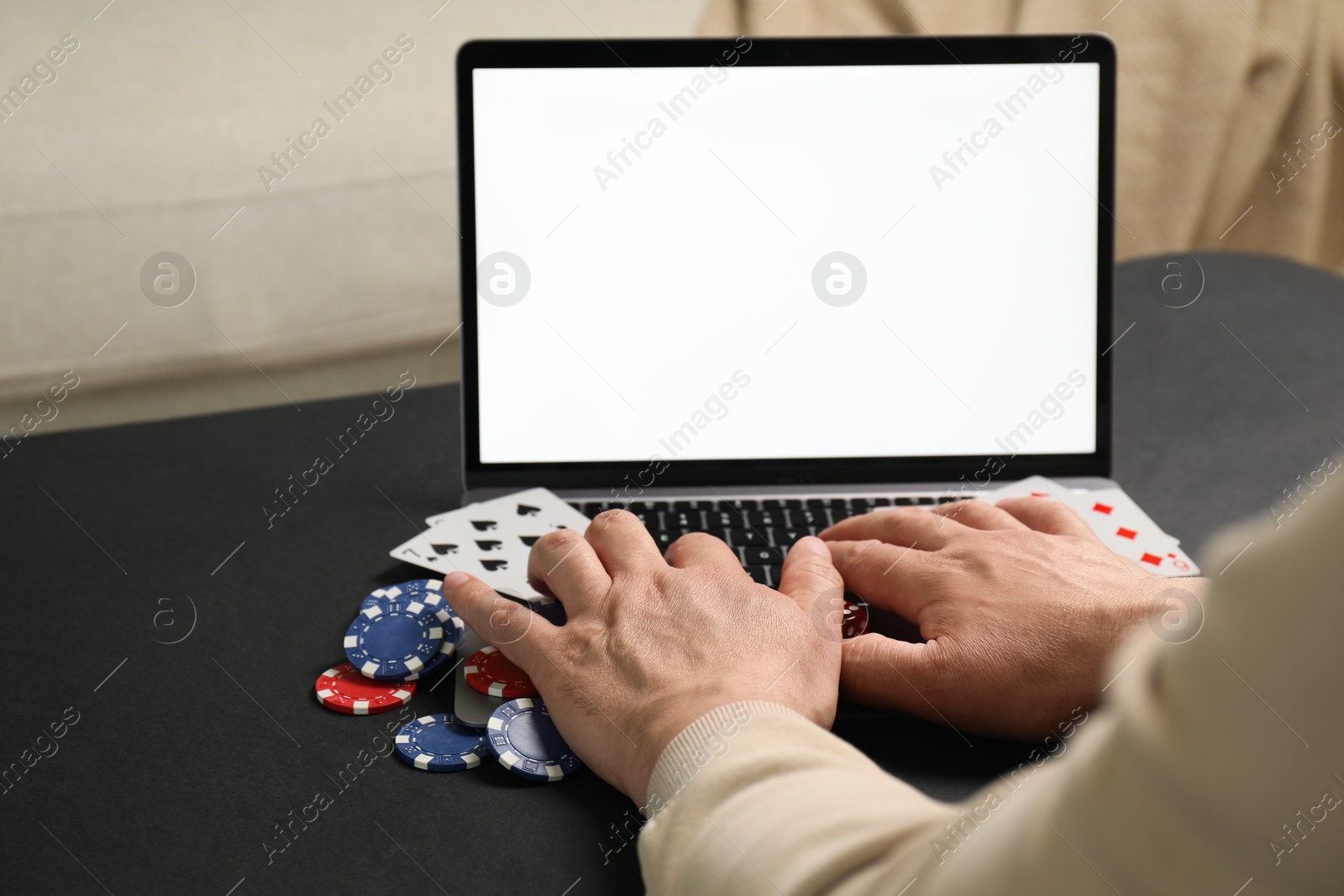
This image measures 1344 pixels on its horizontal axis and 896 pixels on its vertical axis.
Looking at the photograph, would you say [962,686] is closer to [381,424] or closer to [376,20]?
[381,424]

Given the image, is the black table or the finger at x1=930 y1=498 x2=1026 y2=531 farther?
the finger at x1=930 y1=498 x2=1026 y2=531

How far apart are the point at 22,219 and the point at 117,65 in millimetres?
304

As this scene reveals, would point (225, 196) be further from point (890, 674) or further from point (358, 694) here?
point (890, 674)

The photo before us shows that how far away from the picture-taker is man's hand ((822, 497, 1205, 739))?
0.64 meters

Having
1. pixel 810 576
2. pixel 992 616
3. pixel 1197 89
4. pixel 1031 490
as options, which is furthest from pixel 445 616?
pixel 1197 89

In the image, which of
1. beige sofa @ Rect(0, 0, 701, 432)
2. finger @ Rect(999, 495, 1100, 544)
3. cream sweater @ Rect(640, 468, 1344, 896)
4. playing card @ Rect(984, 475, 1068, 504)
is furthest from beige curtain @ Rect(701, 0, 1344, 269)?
cream sweater @ Rect(640, 468, 1344, 896)

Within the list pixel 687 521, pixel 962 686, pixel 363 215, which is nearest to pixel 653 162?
pixel 687 521

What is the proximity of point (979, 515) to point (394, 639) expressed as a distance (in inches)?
17.1

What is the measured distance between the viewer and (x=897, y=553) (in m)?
0.75

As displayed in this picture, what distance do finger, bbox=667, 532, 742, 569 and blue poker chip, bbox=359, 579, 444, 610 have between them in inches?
6.6

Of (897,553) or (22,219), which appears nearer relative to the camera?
(897,553)

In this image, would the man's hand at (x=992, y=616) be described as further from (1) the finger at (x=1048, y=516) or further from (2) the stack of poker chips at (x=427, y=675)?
(2) the stack of poker chips at (x=427, y=675)

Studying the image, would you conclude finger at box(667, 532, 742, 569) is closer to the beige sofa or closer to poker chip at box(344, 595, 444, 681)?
poker chip at box(344, 595, 444, 681)

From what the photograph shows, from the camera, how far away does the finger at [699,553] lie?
2.38ft
